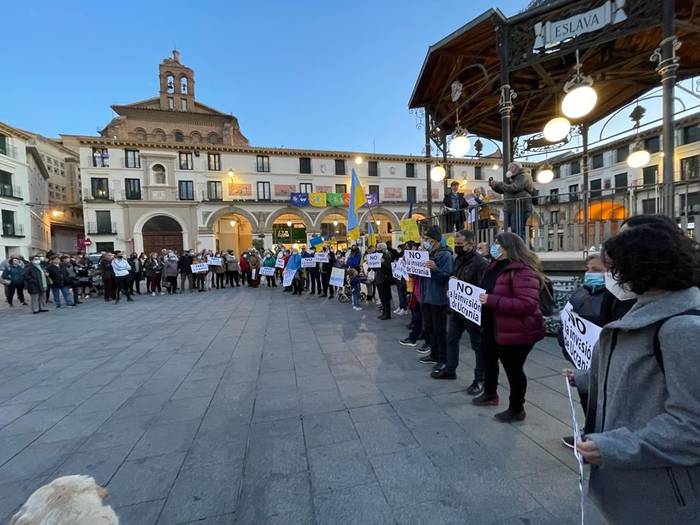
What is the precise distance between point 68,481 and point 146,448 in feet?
6.47

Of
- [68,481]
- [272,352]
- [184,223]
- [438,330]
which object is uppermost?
[184,223]

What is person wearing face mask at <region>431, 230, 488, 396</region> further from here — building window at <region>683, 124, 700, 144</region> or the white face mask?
building window at <region>683, 124, 700, 144</region>

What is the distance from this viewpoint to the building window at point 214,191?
32.8 meters

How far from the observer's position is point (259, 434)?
3.04m

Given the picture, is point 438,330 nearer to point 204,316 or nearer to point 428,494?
point 428,494

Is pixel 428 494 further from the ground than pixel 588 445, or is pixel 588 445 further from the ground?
pixel 588 445

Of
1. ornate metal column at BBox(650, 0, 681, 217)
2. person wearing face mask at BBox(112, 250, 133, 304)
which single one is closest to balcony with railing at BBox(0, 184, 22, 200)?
person wearing face mask at BBox(112, 250, 133, 304)

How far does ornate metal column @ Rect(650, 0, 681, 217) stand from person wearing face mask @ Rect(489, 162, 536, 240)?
70.7 inches

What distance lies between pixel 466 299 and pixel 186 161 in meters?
35.6

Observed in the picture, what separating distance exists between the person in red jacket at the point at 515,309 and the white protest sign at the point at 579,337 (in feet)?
0.86

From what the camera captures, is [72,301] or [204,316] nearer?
[204,316]

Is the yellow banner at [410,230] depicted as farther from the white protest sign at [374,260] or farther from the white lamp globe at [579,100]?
the white lamp globe at [579,100]

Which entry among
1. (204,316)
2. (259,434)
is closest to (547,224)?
(259,434)

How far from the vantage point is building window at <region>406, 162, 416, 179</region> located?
38344 mm
